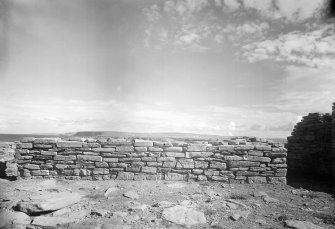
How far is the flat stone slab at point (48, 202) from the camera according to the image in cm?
422

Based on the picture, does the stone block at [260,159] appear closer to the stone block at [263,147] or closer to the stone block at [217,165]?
the stone block at [263,147]

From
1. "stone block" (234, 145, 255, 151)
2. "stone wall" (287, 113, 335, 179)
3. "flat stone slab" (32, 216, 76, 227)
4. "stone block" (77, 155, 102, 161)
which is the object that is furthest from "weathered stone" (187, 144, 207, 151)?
"stone wall" (287, 113, 335, 179)

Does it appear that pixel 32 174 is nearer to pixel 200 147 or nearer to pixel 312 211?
pixel 200 147

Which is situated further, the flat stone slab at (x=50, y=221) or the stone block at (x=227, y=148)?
the stone block at (x=227, y=148)

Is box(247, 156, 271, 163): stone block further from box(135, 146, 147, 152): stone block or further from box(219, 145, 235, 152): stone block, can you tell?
box(135, 146, 147, 152): stone block

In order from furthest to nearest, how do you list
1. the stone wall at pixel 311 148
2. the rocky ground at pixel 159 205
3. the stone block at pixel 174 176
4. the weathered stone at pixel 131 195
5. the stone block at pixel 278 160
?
the stone wall at pixel 311 148 < the stone block at pixel 278 160 < the stone block at pixel 174 176 < the weathered stone at pixel 131 195 < the rocky ground at pixel 159 205

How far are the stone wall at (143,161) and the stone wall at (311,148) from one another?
8.86 ft

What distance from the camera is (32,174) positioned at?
647 cm

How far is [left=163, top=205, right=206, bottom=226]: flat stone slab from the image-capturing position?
407cm

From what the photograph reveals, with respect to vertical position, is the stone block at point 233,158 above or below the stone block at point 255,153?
below

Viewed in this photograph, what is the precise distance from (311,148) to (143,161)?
6.48 metres

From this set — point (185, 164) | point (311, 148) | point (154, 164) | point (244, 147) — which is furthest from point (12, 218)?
point (311, 148)

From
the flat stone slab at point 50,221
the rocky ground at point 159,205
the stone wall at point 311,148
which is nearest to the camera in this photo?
the flat stone slab at point 50,221

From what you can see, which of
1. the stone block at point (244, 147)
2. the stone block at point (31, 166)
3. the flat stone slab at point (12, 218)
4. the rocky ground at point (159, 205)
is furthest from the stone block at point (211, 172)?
the stone block at point (31, 166)
